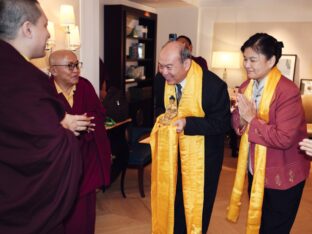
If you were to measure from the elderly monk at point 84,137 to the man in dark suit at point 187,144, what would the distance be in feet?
1.30

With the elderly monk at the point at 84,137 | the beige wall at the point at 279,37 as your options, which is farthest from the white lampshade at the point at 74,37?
the beige wall at the point at 279,37

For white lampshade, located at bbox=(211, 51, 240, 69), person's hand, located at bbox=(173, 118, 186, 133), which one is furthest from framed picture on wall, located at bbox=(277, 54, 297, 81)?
person's hand, located at bbox=(173, 118, 186, 133)

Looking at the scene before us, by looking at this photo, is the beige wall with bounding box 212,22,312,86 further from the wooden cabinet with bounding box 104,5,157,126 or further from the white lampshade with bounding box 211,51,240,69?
the wooden cabinet with bounding box 104,5,157,126

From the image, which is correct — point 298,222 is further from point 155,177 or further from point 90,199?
point 90,199

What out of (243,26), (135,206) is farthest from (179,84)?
(243,26)

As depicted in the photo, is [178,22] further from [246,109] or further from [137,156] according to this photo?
[246,109]

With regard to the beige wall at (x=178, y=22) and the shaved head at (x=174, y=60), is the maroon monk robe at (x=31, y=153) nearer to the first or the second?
the shaved head at (x=174, y=60)

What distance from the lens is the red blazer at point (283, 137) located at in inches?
62.5

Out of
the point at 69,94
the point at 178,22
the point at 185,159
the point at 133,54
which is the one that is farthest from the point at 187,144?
the point at 178,22

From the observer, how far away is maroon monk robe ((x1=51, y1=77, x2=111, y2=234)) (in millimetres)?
2100

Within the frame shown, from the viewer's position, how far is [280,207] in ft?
5.62

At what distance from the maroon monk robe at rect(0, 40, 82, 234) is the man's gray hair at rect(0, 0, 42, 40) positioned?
0.08 m

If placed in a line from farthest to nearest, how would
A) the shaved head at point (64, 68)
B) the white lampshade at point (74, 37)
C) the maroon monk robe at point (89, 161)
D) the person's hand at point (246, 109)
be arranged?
the white lampshade at point (74, 37)
the maroon monk robe at point (89, 161)
the shaved head at point (64, 68)
the person's hand at point (246, 109)

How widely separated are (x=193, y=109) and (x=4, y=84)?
1103 millimetres
